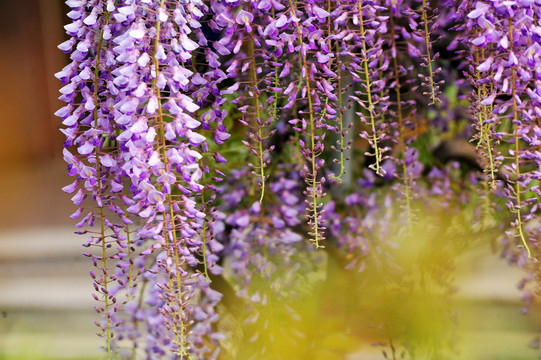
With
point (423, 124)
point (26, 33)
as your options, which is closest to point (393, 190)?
point (423, 124)

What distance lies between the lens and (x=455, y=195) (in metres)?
1.34

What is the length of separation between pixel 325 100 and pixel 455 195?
0.48m

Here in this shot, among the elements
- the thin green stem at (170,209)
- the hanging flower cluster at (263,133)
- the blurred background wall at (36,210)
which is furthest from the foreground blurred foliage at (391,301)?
the blurred background wall at (36,210)

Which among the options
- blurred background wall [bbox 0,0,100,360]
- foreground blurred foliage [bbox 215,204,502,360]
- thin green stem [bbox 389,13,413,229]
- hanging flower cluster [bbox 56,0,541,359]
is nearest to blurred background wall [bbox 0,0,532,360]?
blurred background wall [bbox 0,0,100,360]

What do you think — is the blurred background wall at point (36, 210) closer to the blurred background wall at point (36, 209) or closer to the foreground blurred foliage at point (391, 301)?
the blurred background wall at point (36, 209)

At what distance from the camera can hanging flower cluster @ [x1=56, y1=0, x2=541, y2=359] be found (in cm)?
93

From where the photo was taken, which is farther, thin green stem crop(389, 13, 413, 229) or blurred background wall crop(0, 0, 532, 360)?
blurred background wall crop(0, 0, 532, 360)

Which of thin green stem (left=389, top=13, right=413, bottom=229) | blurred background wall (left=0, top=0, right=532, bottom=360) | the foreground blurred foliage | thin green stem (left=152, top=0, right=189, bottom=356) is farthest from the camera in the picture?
blurred background wall (left=0, top=0, right=532, bottom=360)

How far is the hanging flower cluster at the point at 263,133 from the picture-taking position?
3.04 feet

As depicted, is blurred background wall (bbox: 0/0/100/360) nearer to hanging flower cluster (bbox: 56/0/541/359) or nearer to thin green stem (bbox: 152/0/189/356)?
hanging flower cluster (bbox: 56/0/541/359)

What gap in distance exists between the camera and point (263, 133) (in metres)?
1.12

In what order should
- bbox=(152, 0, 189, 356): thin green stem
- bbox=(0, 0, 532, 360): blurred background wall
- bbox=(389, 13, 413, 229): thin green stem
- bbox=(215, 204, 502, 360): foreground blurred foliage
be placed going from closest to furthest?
bbox=(152, 0, 189, 356): thin green stem → bbox=(389, 13, 413, 229): thin green stem → bbox=(215, 204, 502, 360): foreground blurred foliage → bbox=(0, 0, 532, 360): blurred background wall

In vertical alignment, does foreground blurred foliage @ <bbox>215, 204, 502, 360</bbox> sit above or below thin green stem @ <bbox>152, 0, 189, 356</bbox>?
below

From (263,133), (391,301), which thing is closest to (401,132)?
(263,133)
